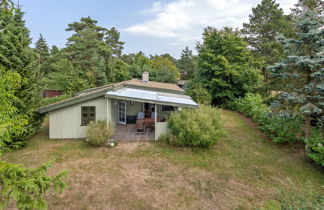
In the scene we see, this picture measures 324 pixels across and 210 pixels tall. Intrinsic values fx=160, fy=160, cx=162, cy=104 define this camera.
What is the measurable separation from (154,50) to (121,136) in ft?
144

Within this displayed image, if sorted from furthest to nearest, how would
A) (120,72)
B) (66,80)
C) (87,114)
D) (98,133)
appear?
(120,72) < (66,80) < (87,114) < (98,133)

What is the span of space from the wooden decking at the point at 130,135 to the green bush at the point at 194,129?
1722 mm

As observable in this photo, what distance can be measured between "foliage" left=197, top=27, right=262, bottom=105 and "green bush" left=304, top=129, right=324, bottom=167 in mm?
11925

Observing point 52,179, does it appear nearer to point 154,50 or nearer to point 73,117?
point 73,117

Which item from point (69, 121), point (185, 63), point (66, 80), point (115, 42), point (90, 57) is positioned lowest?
point (69, 121)

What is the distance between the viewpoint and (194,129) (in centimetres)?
786

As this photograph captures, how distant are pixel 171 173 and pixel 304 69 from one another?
25.0 feet

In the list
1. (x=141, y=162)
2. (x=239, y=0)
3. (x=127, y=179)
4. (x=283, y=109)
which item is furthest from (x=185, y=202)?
(x=239, y=0)

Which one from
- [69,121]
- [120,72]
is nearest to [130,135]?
[69,121]

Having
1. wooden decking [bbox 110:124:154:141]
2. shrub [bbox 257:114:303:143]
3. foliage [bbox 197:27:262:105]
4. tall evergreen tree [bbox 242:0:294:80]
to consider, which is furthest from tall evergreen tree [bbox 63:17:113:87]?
tall evergreen tree [bbox 242:0:294:80]

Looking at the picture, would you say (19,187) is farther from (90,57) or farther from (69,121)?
(90,57)

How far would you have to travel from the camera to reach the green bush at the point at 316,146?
20.9 feet

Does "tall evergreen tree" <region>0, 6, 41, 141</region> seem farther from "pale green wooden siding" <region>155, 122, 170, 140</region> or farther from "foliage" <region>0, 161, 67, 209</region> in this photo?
"foliage" <region>0, 161, 67, 209</region>

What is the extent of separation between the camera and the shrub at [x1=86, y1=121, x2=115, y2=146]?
321 inches
